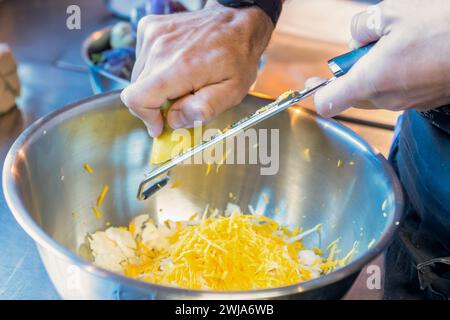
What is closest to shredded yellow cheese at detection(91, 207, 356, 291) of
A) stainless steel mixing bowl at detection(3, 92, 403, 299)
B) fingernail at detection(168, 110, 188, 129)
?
stainless steel mixing bowl at detection(3, 92, 403, 299)

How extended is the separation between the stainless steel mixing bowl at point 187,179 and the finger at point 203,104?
0.10 m

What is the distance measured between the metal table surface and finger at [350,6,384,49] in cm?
33

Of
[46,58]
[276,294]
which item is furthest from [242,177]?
[46,58]

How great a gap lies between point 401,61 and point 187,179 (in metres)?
0.39

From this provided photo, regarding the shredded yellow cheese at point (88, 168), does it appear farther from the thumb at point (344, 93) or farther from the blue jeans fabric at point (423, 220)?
the blue jeans fabric at point (423, 220)

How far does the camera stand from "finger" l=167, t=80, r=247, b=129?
708mm

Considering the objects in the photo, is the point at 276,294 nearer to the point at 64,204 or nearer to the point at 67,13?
the point at 64,204

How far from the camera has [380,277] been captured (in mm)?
775

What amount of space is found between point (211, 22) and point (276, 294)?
416mm

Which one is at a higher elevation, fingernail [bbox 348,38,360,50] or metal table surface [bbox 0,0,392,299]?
fingernail [bbox 348,38,360,50]

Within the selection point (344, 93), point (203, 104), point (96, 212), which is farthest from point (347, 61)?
point (96, 212)

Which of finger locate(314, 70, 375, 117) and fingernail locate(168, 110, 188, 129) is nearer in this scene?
finger locate(314, 70, 375, 117)

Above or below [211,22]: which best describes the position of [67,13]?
below

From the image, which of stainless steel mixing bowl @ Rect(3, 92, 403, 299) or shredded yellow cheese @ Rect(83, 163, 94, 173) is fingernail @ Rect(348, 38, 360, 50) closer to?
stainless steel mixing bowl @ Rect(3, 92, 403, 299)
